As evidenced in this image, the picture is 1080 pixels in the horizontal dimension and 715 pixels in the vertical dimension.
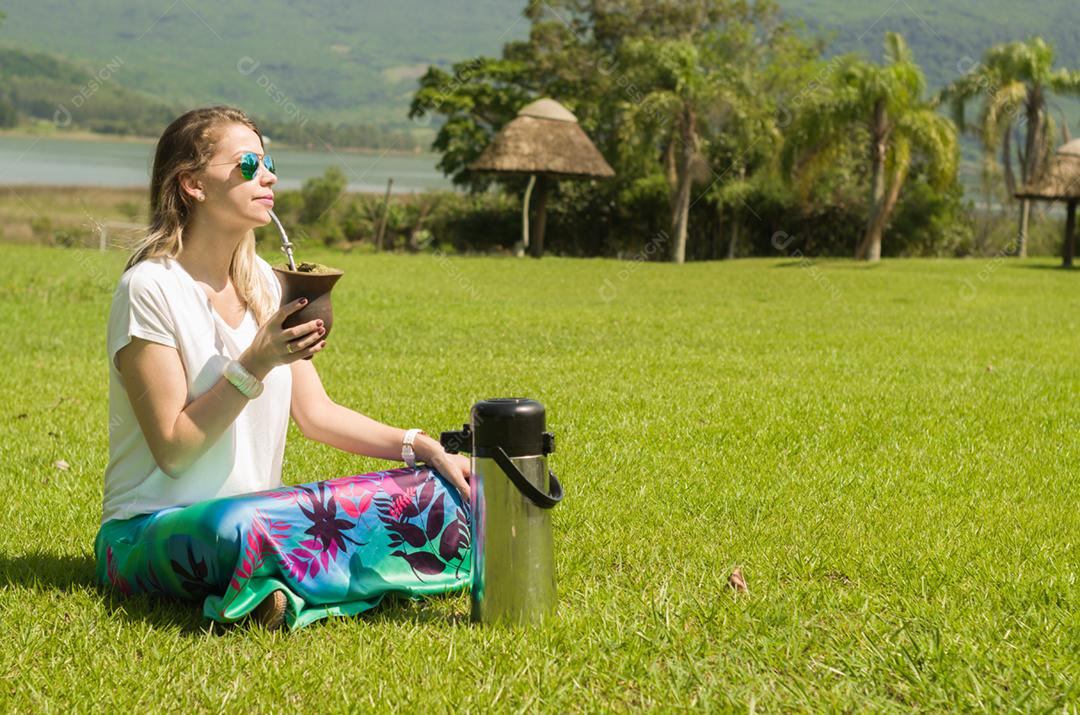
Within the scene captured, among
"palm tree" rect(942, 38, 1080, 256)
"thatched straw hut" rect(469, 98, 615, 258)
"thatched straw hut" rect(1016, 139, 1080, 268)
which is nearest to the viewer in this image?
"thatched straw hut" rect(1016, 139, 1080, 268)

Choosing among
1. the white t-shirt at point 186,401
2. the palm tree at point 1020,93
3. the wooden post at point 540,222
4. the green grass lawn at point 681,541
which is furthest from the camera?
the palm tree at point 1020,93

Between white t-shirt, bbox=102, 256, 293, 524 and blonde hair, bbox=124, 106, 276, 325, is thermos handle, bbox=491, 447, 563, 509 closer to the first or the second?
white t-shirt, bbox=102, 256, 293, 524

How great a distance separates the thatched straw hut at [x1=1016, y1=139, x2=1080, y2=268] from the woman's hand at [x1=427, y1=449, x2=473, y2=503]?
24637 millimetres

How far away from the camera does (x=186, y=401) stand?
3.24 m

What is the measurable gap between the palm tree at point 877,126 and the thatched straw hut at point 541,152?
585 centimetres

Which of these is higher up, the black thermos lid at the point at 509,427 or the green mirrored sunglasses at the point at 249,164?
the green mirrored sunglasses at the point at 249,164

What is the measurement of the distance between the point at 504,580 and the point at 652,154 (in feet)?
88.7

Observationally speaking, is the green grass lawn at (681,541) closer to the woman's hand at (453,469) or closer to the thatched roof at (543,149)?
the woman's hand at (453,469)

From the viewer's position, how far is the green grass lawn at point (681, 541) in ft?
9.32

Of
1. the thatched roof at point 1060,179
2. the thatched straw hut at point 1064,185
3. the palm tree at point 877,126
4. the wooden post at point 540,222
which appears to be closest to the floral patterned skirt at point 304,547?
the palm tree at point 877,126

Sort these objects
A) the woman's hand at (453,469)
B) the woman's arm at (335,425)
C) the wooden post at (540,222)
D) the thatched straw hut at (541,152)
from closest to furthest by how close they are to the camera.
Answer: the woman's hand at (453,469), the woman's arm at (335,425), the wooden post at (540,222), the thatched straw hut at (541,152)

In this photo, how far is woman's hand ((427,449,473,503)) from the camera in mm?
3539

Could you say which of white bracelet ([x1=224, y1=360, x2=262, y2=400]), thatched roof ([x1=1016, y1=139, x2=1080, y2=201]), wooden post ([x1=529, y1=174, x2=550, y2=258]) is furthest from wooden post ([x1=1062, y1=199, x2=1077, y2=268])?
white bracelet ([x1=224, y1=360, x2=262, y2=400])

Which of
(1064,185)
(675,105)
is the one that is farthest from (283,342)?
(1064,185)
